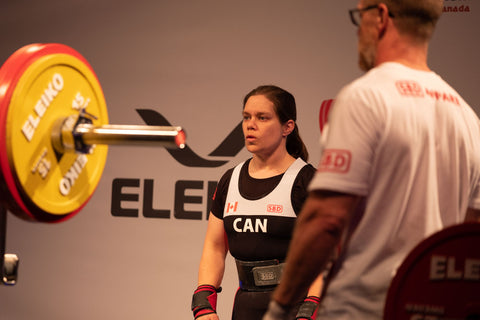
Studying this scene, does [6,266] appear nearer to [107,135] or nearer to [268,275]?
[107,135]

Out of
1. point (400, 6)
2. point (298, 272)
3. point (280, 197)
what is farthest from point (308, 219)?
point (280, 197)

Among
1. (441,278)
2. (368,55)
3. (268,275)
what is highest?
(368,55)

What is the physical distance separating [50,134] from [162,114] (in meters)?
2.69

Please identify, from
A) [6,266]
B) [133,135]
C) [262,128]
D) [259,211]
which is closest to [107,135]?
[133,135]

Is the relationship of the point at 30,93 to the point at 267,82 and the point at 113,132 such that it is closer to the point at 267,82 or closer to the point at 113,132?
the point at 113,132

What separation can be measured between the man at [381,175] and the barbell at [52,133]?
1.05 ft

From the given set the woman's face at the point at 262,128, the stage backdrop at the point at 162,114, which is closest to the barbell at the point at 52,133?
the woman's face at the point at 262,128

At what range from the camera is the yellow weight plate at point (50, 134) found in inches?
40.5

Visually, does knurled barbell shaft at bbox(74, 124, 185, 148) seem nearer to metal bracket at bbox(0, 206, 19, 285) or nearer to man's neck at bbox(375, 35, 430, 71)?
metal bracket at bbox(0, 206, 19, 285)

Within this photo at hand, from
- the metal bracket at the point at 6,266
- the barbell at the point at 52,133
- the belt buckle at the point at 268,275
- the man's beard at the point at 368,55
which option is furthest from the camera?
the belt buckle at the point at 268,275

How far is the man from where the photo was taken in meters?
1.09

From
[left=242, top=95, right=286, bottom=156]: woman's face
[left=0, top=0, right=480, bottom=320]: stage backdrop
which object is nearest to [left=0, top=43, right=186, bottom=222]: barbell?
[left=242, top=95, right=286, bottom=156]: woman's face

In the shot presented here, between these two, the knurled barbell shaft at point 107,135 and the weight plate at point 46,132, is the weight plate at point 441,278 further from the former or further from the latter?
the weight plate at point 46,132

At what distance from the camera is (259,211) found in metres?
2.22
